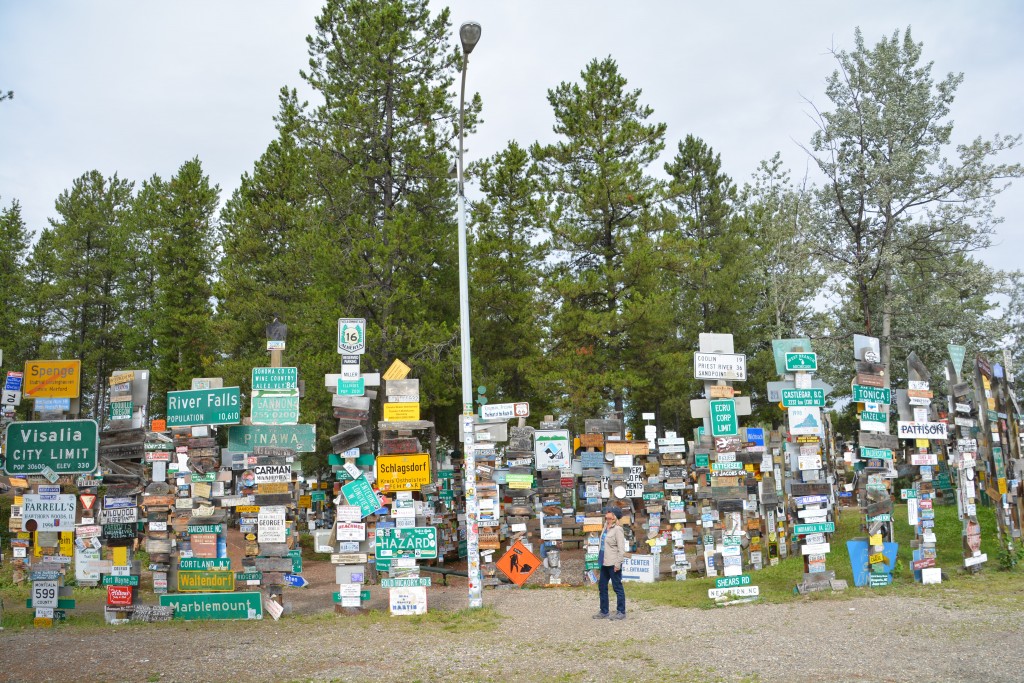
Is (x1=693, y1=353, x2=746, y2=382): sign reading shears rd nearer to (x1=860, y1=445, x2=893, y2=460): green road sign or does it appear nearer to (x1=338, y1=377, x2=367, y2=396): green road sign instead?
(x1=860, y1=445, x2=893, y2=460): green road sign

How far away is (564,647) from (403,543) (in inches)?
145

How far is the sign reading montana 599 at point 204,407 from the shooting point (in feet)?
39.3

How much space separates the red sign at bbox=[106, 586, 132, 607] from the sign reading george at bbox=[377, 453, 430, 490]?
4.06m

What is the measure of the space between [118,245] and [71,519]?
26.2 m

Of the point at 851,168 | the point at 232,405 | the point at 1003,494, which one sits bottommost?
the point at 1003,494

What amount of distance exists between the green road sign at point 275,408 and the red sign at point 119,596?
3111 mm

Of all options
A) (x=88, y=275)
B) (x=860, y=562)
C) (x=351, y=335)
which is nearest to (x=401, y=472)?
(x=351, y=335)

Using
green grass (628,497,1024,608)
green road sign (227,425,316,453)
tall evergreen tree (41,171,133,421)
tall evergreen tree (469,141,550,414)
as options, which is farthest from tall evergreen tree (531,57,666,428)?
tall evergreen tree (41,171,133,421)

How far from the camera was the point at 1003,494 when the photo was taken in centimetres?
1448

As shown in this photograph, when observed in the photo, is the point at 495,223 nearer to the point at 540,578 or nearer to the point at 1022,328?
the point at 540,578

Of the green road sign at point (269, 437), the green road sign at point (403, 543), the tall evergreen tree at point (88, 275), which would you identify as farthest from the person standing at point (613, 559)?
the tall evergreen tree at point (88, 275)

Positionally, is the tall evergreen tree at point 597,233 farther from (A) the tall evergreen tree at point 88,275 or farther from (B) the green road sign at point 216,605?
(A) the tall evergreen tree at point 88,275

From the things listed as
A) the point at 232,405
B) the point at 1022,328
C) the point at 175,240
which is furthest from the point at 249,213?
the point at 1022,328

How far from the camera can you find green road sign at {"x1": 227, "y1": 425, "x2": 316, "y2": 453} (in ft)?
39.4
